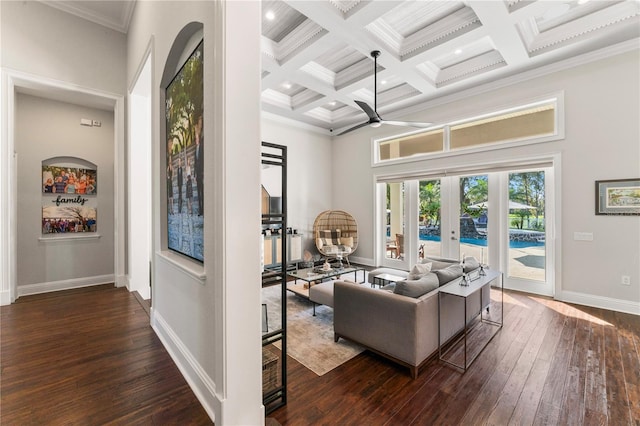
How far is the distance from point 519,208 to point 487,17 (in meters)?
3.00

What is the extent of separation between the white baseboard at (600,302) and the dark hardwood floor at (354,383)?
640 mm

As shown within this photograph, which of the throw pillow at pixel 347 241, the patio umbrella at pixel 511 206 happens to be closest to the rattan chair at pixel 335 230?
the throw pillow at pixel 347 241

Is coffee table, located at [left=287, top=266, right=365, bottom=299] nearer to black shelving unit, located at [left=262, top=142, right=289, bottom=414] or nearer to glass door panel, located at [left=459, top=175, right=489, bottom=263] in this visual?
black shelving unit, located at [left=262, top=142, right=289, bottom=414]

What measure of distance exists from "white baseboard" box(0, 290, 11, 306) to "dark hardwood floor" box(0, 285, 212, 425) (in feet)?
0.62

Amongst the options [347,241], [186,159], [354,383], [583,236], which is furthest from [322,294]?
[583,236]

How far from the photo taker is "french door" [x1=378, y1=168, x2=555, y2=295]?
452 cm

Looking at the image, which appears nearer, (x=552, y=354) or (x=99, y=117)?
(x=552, y=354)

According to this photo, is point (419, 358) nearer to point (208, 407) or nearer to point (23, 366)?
point (208, 407)

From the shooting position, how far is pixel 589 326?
3258 mm

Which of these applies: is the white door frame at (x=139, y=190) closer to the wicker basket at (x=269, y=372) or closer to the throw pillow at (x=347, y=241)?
the wicker basket at (x=269, y=372)

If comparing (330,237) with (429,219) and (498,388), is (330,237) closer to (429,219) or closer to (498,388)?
(429,219)

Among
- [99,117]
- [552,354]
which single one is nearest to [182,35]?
[99,117]

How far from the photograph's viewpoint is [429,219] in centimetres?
585

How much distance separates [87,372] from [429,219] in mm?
Result: 5598
